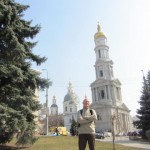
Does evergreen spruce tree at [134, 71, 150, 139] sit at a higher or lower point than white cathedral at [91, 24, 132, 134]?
lower

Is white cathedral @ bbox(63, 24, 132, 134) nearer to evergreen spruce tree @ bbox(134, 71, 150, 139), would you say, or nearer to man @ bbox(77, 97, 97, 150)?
evergreen spruce tree @ bbox(134, 71, 150, 139)

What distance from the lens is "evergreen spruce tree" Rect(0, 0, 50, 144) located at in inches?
472

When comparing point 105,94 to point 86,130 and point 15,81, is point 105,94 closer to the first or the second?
point 15,81

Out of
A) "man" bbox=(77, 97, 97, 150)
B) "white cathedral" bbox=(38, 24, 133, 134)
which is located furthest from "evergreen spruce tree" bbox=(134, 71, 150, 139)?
"white cathedral" bbox=(38, 24, 133, 134)

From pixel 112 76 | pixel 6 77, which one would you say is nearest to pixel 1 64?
pixel 6 77

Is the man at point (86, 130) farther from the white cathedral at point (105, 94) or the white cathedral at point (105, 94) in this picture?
the white cathedral at point (105, 94)

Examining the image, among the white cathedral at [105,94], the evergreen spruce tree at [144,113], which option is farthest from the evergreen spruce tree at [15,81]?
the white cathedral at [105,94]

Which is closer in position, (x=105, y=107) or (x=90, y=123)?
(x=90, y=123)

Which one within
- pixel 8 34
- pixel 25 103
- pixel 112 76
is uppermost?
pixel 112 76

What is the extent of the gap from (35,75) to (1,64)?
2279mm

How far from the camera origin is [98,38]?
83875mm

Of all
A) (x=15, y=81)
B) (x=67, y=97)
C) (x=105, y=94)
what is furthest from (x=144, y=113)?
(x=67, y=97)

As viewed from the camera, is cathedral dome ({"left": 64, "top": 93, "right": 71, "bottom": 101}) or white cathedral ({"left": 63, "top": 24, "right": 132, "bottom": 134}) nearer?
white cathedral ({"left": 63, "top": 24, "right": 132, "bottom": 134})

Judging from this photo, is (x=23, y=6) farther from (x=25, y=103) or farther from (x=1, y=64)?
(x=25, y=103)
